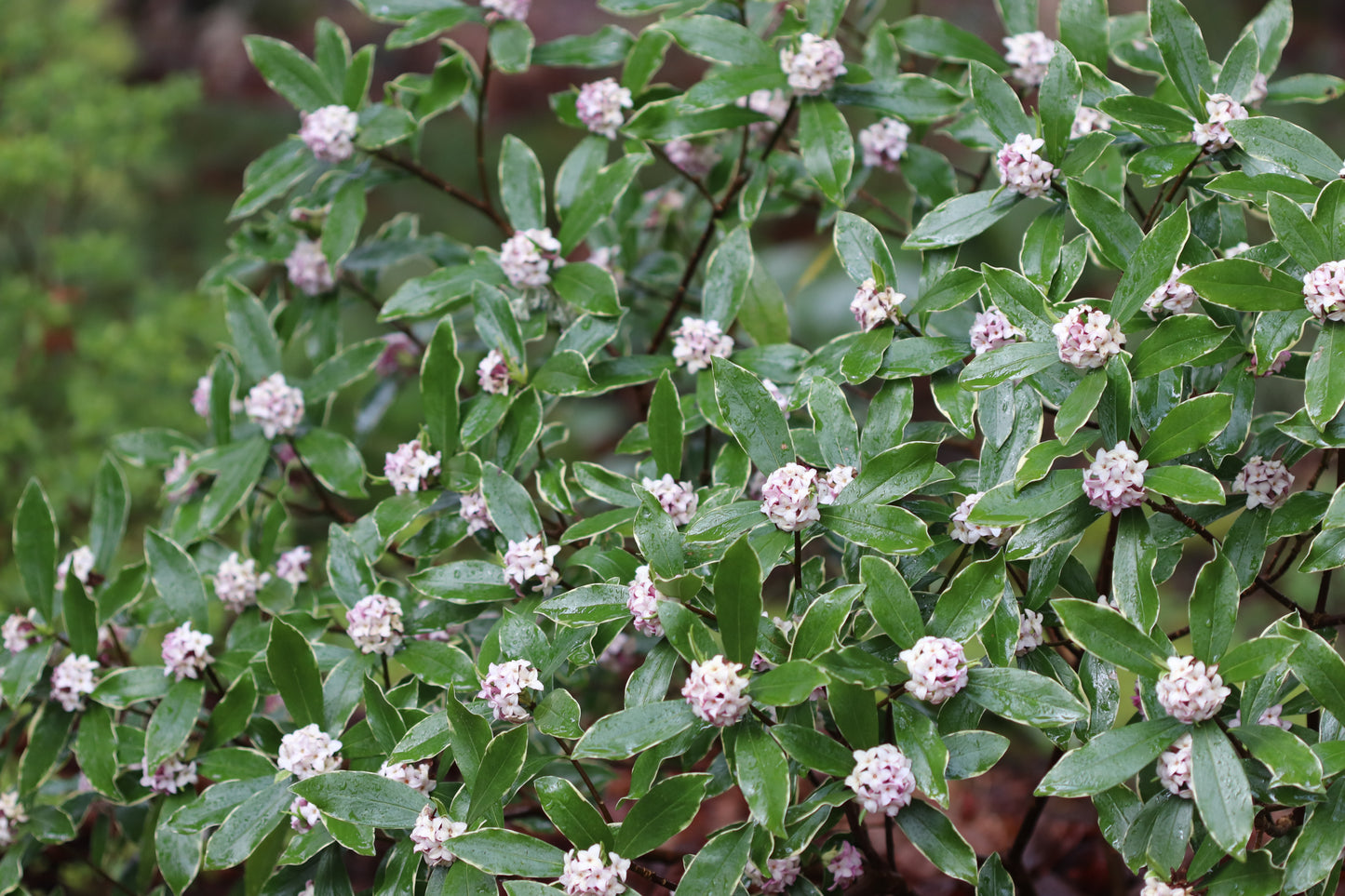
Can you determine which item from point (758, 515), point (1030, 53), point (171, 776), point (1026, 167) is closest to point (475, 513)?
point (758, 515)

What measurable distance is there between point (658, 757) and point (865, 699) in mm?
182

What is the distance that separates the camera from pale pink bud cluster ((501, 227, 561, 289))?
1218 mm

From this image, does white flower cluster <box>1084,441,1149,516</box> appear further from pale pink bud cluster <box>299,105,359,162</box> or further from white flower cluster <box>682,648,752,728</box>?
pale pink bud cluster <box>299,105,359,162</box>

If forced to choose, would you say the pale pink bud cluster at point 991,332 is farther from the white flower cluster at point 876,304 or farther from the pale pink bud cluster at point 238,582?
the pale pink bud cluster at point 238,582

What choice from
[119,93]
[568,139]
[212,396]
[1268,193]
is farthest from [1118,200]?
[568,139]

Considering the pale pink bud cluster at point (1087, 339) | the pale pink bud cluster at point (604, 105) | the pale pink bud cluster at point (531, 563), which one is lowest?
the pale pink bud cluster at point (531, 563)

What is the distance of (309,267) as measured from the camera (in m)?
1.43

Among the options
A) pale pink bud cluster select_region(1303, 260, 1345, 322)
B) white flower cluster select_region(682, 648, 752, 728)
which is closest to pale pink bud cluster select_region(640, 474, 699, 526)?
white flower cluster select_region(682, 648, 752, 728)

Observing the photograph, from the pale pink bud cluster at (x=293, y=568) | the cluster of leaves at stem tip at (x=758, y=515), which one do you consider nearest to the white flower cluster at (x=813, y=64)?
the cluster of leaves at stem tip at (x=758, y=515)

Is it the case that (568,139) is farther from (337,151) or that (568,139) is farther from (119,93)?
(337,151)

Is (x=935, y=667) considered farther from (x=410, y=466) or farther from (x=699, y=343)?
(x=410, y=466)

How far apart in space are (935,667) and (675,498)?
0.30 meters

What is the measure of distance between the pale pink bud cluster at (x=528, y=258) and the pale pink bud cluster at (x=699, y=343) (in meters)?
0.18

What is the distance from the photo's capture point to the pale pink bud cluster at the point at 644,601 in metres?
0.89
